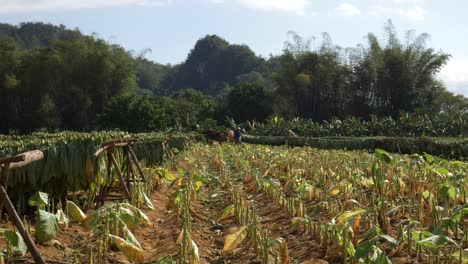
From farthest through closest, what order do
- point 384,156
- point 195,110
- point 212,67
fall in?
point 212,67, point 195,110, point 384,156

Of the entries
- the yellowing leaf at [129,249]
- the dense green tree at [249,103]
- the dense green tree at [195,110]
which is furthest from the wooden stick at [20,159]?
the dense green tree at [249,103]

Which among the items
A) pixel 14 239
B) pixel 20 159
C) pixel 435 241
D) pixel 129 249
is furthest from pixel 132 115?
pixel 435 241

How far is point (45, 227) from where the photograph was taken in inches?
179

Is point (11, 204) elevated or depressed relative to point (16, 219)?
elevated

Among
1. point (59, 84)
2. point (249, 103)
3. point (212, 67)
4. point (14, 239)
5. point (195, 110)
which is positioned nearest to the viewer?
point (14, 239)

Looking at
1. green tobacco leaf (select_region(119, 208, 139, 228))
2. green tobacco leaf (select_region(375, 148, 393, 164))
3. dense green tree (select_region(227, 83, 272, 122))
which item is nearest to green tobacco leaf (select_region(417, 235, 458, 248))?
green tobacco leaf (select_region(375, 148, 393, 164))

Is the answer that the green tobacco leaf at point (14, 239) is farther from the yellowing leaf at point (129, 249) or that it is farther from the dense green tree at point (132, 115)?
the dense green tree at point (132, 115)

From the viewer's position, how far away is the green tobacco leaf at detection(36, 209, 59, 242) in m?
4.49

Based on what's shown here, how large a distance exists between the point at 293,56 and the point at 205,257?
4584cm

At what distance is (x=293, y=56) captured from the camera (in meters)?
50.5

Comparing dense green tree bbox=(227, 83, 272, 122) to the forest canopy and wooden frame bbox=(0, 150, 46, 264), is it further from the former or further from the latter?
wooden frame bbox=(0, 150, 46, 264)

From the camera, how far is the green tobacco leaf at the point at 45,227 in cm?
449

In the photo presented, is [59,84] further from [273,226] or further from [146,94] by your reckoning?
[273,226]

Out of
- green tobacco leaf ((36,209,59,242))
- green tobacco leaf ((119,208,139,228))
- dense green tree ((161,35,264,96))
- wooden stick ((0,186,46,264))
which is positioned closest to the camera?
wooden stick ((0,186,46,264))
